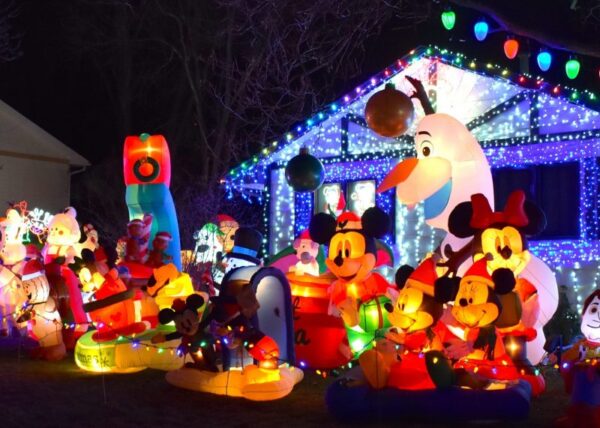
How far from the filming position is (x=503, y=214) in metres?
8.59

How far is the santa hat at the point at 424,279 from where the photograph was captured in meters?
8.02

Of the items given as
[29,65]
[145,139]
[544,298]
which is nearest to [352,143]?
[145,139]

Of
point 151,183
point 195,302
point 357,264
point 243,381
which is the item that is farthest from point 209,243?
point 243,381

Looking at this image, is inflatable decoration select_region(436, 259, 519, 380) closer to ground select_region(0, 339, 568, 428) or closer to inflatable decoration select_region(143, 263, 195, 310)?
ground select_region(0, 339, 568, 428)

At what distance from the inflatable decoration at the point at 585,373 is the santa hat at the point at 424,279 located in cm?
135

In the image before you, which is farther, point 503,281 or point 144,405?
point 144,405

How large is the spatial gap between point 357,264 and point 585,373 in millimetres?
3291

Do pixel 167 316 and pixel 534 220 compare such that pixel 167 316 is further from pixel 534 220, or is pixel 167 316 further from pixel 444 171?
pixel 444 171

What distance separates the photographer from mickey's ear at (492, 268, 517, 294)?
25.1ft

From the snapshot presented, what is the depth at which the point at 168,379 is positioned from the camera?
370 inches

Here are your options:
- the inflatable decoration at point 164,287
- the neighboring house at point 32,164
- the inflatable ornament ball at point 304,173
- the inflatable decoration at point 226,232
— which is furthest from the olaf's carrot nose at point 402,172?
the neighboring house at point 32,164

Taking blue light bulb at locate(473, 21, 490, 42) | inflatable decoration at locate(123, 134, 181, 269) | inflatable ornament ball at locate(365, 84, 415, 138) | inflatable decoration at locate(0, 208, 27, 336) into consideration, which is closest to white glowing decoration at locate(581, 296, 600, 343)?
inflatable ornament ball at locate(365, 84, 415, 138)

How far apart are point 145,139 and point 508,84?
19.7ft

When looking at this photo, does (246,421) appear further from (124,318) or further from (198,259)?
(198,259)
